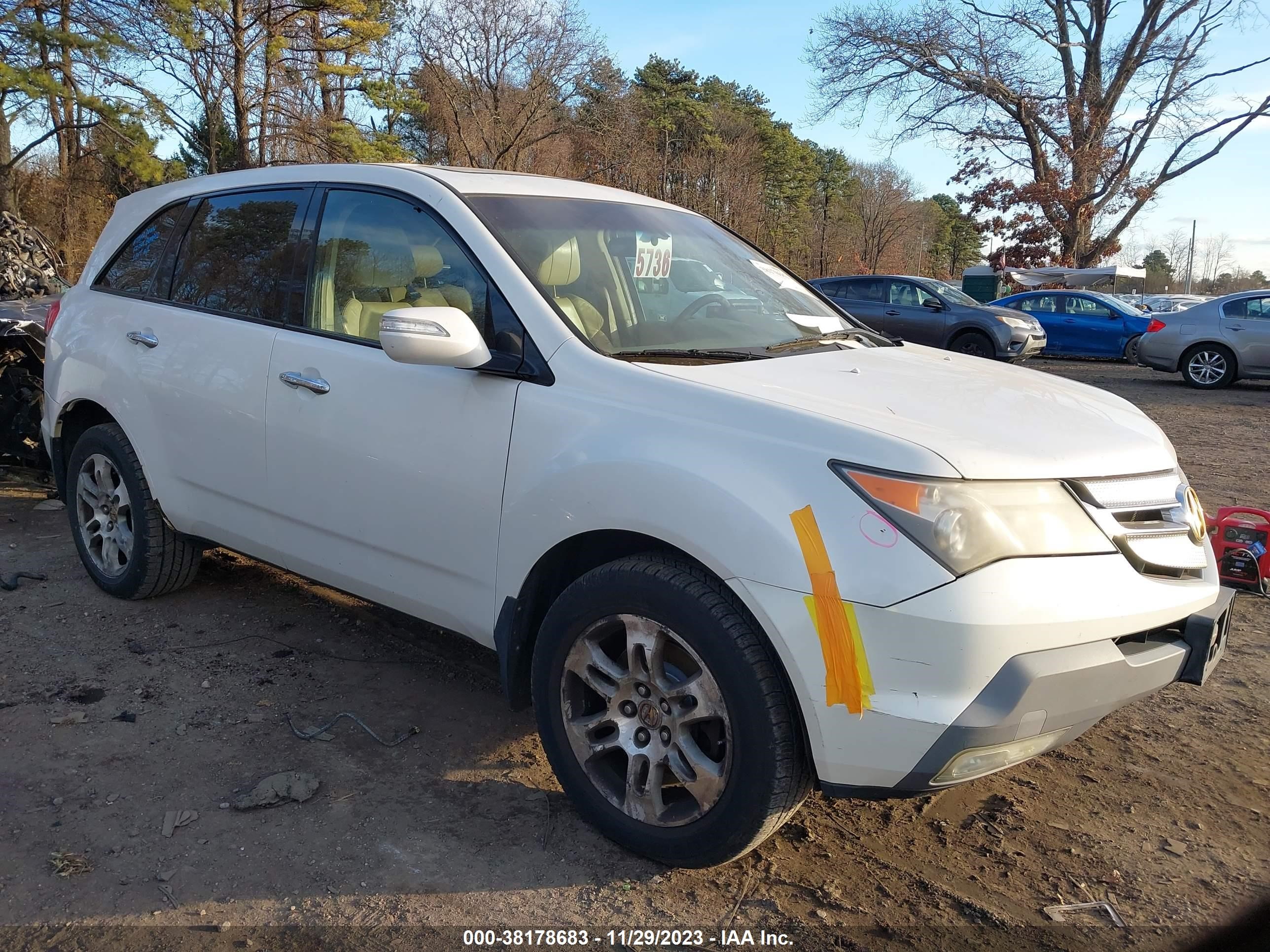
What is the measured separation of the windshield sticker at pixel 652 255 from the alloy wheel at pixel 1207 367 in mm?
13953

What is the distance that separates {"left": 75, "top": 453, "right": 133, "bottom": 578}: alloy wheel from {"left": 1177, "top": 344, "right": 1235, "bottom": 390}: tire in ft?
49.2

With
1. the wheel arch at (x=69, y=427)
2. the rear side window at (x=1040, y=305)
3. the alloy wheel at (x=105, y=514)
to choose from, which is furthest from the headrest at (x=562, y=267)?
the rear side window at (x=1040, y=305)

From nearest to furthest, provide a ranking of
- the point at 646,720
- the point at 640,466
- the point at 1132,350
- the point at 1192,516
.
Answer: the point at 640,466
the point at 646,720
the point at 1192,516
the point at 1132,350

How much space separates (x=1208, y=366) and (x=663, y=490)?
15020 millimetres

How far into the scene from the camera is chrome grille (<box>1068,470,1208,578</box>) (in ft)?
7.73

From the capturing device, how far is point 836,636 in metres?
2.16

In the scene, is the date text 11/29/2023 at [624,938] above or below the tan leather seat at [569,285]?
below

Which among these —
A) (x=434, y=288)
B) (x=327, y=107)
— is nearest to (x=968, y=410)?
(x=434, y=288)

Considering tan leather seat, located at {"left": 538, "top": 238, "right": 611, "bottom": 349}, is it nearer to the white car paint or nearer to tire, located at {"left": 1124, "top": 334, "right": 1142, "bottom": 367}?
the white car paint

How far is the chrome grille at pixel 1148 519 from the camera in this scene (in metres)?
2.36

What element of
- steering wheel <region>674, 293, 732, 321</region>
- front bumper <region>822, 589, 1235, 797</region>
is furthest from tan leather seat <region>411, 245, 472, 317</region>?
front bumper <region>822, 589, 1235, 797</region>

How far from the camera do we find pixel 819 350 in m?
3.21

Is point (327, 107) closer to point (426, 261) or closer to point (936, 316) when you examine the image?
point (936, 316)

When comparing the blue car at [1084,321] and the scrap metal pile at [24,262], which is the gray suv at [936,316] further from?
the scrap metal pile at [24,262]
